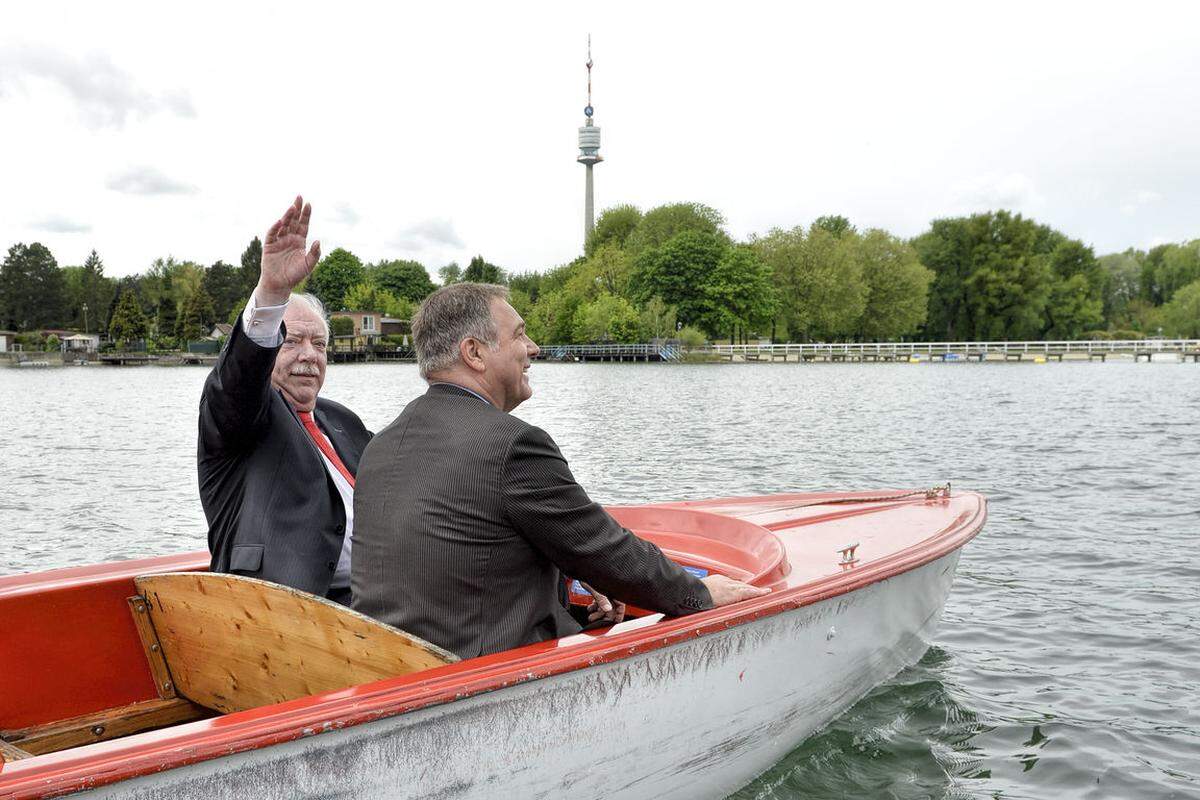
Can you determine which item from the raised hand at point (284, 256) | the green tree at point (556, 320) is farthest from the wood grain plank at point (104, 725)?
the green tree at point (556, 320)

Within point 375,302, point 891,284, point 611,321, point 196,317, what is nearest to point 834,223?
point 891,284

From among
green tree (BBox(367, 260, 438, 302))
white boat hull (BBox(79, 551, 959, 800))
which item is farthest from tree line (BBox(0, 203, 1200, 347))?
white boat hull (BBox(79, 551, 959, 800))

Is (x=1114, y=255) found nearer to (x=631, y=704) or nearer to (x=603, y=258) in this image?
(x=603, y=258)

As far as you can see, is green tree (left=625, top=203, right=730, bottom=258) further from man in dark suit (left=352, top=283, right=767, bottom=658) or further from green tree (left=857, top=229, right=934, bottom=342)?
man in dark suit (left=352, top=283, right=767, bottom=658)

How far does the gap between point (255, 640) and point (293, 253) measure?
4.25 feet

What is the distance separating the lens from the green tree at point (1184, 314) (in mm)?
80688

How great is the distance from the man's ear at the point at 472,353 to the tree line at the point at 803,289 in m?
66.8

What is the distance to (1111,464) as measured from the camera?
50.8ft

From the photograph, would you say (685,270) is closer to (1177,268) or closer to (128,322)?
(128,322)

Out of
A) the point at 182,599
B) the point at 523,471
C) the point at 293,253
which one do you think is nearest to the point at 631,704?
the point at 523,471

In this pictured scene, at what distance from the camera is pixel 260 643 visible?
311 centimetres

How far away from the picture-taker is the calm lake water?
16.4 ft

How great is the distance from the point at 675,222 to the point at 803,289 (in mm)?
11884

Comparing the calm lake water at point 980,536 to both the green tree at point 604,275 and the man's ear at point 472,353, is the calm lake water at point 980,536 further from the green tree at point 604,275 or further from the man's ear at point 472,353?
the green tree at point 604,275
